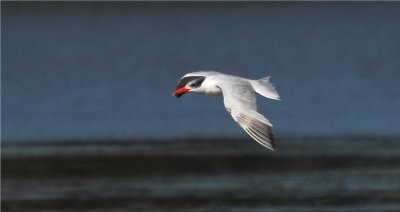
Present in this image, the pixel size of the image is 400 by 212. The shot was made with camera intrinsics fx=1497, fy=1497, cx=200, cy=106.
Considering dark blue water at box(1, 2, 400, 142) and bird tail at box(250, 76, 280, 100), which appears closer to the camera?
bird tail at box(250, 76, 280, 100)

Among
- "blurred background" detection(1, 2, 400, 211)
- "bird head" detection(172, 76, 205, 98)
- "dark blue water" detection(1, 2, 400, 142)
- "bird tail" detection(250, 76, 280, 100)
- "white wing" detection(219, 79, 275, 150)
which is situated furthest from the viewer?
"dark blue water" detection(1, 2, 400, 142)

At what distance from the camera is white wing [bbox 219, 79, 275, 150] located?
10.1 meters

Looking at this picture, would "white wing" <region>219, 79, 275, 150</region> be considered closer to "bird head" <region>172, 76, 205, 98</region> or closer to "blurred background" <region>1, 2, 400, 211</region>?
"bird head" <region>172, 76, 205, 98</region>

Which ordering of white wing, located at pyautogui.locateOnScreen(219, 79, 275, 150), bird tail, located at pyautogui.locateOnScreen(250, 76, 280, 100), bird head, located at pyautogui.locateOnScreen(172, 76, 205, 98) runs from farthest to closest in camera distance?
bird head, located at pyautogui.locateOnScreen(172, 76, 205, 98) < bird tail, located at pyautogui.locateOnScreen(250, 76, 280, 100) < white wing, located at pyautogui.locateOnScreen(219, 79, 275, 150)

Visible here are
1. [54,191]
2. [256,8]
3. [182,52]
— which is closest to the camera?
[54,191]

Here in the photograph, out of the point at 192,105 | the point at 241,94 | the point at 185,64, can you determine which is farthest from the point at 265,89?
the point at 185,64

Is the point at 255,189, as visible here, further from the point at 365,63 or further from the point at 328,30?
the point at 328,30

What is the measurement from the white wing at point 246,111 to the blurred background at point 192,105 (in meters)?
3.38

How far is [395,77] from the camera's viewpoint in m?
22.2

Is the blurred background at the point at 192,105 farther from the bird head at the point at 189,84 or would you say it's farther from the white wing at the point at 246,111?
the white wing at the point at 246,111

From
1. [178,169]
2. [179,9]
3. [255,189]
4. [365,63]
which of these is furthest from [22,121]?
[179,9]

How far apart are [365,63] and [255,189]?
373 inches

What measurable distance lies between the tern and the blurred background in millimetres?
2861

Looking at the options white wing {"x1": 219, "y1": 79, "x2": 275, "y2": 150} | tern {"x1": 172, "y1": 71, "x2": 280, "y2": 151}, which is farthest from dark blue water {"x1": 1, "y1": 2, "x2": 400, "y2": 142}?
white wing {"x1": 219, "y1": 79, "x2": 275, "y2": 150}
